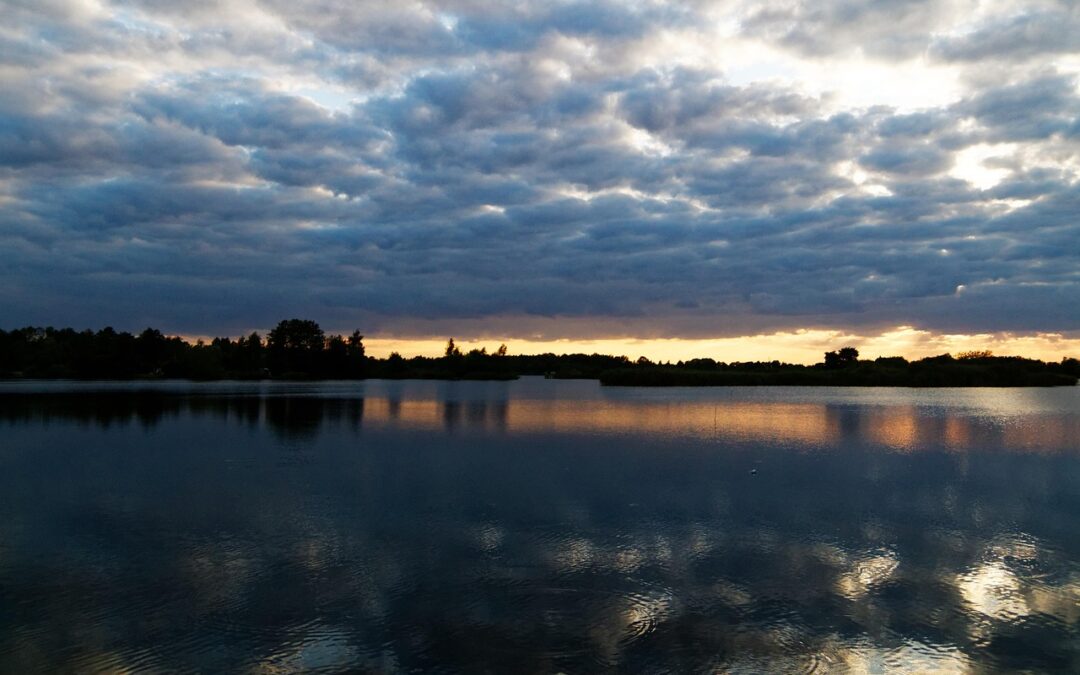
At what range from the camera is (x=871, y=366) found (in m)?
121

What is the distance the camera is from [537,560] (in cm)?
1277

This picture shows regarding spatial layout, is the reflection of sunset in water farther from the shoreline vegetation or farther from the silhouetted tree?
the silhouetted tree

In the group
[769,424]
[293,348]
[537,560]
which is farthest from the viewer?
[293,348]

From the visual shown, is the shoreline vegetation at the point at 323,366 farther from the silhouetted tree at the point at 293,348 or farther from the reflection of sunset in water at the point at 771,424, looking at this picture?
the reflection of sunset in water at the point at 771,424

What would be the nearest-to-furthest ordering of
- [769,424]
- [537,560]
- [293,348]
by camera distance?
[537,560] → [769,424] → [293,348]

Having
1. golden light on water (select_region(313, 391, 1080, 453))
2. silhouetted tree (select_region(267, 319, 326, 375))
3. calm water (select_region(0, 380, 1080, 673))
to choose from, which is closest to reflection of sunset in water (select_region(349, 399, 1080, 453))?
golden light on water (select_region(313, 391, 1080, 453))

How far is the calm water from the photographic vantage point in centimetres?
885

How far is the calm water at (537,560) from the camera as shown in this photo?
8852 mm

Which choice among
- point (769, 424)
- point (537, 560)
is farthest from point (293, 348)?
point (537, 560)

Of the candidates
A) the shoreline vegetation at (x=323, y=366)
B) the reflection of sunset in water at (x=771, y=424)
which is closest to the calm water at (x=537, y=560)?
the reflection of sunset in water at (x=771, y=424)

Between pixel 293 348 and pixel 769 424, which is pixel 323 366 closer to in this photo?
pixel 293 348

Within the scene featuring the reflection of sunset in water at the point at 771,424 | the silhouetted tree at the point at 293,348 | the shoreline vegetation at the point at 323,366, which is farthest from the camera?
the silhouetted tree at the point at 293,348

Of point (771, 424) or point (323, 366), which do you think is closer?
point (771, 424)

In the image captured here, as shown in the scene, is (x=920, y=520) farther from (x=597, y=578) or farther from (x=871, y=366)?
(x=871, y=366)
